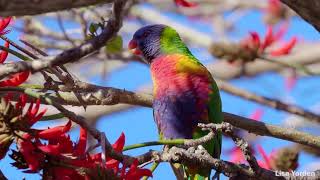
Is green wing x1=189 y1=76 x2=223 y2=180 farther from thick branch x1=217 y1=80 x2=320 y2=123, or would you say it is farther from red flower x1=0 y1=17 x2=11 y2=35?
red flower x1=0 y1=17 x2=11 y2=35

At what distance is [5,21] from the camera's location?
1.44 meters

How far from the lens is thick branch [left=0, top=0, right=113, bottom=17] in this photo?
3.48 ft

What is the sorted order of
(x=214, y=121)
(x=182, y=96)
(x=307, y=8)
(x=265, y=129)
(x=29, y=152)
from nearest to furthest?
(x=29, y=152), (x=307, y=8), (x=265, y=129), (x=214, y=121), (x=182, y=96)

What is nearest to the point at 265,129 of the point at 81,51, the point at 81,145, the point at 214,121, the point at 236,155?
the point at 214,121

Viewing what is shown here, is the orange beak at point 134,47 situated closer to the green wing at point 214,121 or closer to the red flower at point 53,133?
the green wing at point 214,121

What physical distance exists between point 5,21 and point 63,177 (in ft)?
1.31

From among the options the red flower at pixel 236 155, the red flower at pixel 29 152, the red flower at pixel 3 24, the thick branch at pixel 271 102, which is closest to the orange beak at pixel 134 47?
the thick branch at pixel 271 102

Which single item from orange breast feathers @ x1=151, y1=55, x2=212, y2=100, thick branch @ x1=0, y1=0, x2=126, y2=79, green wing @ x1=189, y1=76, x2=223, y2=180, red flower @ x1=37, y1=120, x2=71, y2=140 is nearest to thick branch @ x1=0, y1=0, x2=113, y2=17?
thick branch @ x1=0, y1=0, x2=126, y2=79

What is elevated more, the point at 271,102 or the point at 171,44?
the point at 171,44

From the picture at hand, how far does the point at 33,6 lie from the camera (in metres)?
1.09

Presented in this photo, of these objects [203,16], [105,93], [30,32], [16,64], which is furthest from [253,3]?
[16,64]

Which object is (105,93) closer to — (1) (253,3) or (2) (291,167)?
(2) (291,167)

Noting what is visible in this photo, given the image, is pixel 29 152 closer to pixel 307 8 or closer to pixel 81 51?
pixel 81 51

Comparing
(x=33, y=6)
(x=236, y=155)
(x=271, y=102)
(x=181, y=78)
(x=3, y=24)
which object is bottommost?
(x=236, y=155)
